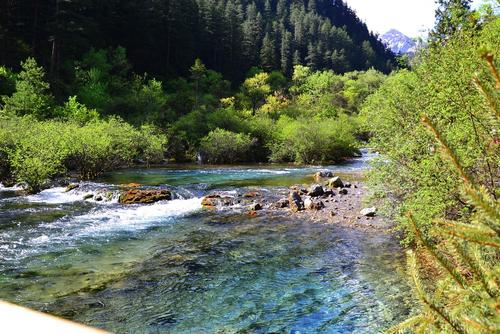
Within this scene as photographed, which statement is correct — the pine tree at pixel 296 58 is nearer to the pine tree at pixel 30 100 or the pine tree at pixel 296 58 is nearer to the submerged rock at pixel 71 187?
the pine tree at pixel 30 100

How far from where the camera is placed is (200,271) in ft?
41.2

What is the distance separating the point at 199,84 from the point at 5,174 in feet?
175

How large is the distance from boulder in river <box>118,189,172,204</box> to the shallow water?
215 centimetres

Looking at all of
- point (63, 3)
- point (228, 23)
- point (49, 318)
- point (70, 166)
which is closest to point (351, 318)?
point (49, 318)

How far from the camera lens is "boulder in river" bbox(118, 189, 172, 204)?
77.3 ft

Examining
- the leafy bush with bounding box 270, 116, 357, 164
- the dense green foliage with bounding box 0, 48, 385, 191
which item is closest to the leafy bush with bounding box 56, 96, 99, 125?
the dense green foliage with bounding box 0, 48, 385, 191

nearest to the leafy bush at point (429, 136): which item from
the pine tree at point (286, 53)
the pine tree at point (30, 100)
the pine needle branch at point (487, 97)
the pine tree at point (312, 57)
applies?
the pine needle branch at point (487, 97)

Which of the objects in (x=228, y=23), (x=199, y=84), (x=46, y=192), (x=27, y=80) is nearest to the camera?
(x=46, y=192)

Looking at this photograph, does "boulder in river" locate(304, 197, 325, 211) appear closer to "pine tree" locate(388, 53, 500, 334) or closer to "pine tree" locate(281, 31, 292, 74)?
"pine tree" locate(388, 53, 500, 334)

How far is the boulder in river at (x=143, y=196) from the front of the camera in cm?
Result: 2355

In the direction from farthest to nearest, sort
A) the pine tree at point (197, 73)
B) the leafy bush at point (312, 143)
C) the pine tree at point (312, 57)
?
the pine tree at point (312, 57) → the pine tree at point (197, 73) → the leafy bush at point (312, 143)

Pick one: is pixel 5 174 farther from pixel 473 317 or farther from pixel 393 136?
pixel 473 317

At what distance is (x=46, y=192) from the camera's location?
85.6 ft

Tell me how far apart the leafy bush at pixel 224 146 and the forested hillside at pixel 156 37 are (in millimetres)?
22147
